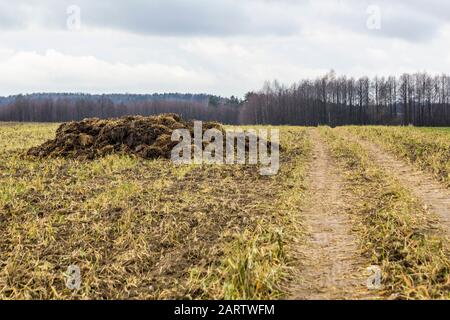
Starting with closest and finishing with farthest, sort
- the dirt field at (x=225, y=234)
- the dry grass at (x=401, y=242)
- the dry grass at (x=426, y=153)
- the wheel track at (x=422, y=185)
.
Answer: the dry grass at (x=401, y=242) < the dirt field at (x=225, y=234) < the wheel track at (x=422, y=185) < the dry grass at (x=426, y=153)

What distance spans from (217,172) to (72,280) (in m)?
8.90

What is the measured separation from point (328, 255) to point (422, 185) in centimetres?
661

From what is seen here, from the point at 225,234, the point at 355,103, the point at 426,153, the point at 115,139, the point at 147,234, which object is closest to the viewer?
the point at 225,234

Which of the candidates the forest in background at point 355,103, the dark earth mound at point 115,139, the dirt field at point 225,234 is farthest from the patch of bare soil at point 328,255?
the forest in background at point 355,103

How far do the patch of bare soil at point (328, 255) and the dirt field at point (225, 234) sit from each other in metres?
0.02

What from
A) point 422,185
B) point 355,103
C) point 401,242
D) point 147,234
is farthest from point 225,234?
point 355,103

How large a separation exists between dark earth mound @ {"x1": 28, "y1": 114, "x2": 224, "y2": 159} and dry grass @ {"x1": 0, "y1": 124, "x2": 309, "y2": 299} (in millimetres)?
4565

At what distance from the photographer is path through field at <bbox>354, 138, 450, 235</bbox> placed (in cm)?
937

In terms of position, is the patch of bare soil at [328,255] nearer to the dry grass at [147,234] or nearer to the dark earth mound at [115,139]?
the dry grass at [147,234]

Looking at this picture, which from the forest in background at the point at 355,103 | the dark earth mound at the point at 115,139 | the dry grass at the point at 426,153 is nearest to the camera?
the dry grass at the point at 426,153

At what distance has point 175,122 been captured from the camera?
22.0m

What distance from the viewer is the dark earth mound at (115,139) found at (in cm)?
1867

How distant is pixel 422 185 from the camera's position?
12.2 meters

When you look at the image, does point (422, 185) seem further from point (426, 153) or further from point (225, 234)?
point (225, 234)
